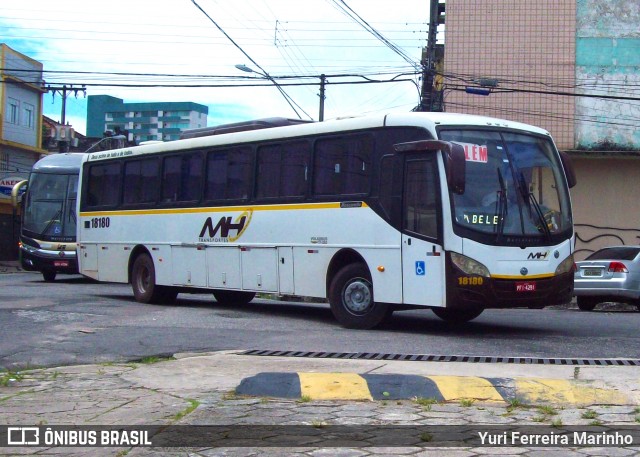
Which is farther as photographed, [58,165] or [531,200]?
[58,165]

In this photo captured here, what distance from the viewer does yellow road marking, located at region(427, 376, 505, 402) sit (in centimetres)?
730

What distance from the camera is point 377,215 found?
39.2 ft

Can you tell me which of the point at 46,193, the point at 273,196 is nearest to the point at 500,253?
the point at 273,196

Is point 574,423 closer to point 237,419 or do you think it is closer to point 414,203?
point 237,419

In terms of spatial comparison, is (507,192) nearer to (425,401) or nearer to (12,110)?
(425,401)

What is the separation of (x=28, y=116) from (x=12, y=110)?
6.90 feet

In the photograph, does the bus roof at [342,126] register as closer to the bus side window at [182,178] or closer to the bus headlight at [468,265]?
the bus side window at [182,178]

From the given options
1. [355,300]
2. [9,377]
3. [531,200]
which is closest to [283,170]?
[355,300]

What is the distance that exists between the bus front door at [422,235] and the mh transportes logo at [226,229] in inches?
135

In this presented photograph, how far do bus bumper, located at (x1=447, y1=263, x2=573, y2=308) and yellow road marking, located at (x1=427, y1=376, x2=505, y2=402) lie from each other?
3.17 meters

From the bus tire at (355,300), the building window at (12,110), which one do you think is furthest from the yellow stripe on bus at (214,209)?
the building window at (12,110)

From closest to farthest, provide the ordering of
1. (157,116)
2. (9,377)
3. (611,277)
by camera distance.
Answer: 1. (9,377)
2. (611,277)
3. (157,116)

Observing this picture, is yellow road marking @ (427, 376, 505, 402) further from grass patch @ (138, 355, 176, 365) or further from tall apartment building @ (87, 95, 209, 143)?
tall apartment building @ (87, 95, 209, 143)

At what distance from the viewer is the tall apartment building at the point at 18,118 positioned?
46.7m
